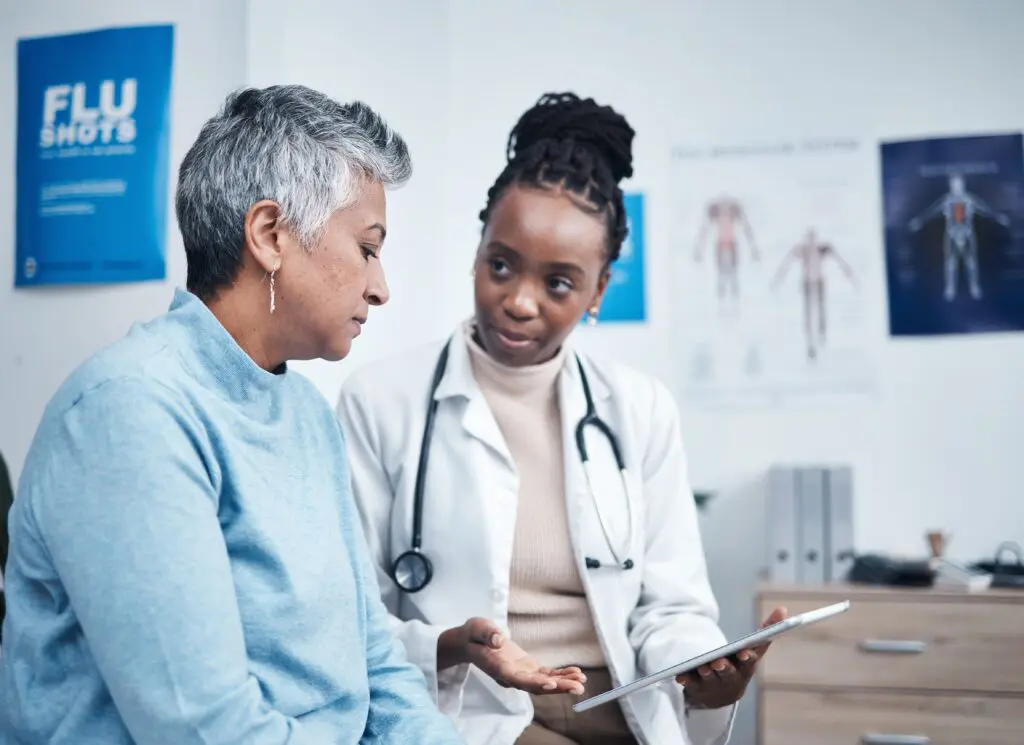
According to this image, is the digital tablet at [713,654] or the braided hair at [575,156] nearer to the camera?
the digital tablet at [713,654]

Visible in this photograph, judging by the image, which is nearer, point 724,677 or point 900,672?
point 724,677

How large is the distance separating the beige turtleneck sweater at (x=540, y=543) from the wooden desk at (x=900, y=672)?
119 cm

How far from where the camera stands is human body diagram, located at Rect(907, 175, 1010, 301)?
2838mm

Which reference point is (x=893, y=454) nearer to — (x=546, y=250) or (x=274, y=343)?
(x=546, y=250)

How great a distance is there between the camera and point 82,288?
1.80m

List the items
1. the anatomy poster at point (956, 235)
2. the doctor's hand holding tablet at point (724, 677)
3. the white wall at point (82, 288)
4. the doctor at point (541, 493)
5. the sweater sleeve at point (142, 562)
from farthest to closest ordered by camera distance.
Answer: the anatomy poster at point (956, 235) → the white wall at point (82, 288) → the doctor at point (541, 493) → the doctor's hand holding tablet at point (724, 677) → the sweater sleeve at point (142, 562)

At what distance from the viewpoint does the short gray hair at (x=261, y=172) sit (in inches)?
40.5

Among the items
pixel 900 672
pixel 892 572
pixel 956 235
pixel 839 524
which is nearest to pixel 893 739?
pixel 900 672

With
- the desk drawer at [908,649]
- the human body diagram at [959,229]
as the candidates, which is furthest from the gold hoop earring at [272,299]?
the human body diagram at [959,229]

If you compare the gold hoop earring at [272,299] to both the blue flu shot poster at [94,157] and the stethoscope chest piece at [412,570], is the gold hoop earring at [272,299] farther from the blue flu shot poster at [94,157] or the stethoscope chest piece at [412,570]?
the blue flu shot poster at [94,157]

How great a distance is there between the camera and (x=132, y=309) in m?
1.78

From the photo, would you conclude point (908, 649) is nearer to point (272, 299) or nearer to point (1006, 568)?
point (1006, 568)

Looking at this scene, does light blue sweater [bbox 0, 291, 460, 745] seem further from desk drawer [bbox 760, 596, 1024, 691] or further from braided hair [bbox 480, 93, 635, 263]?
desk drawer [bbox 760, 596, 1024, 691]

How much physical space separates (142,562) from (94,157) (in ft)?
3.88
